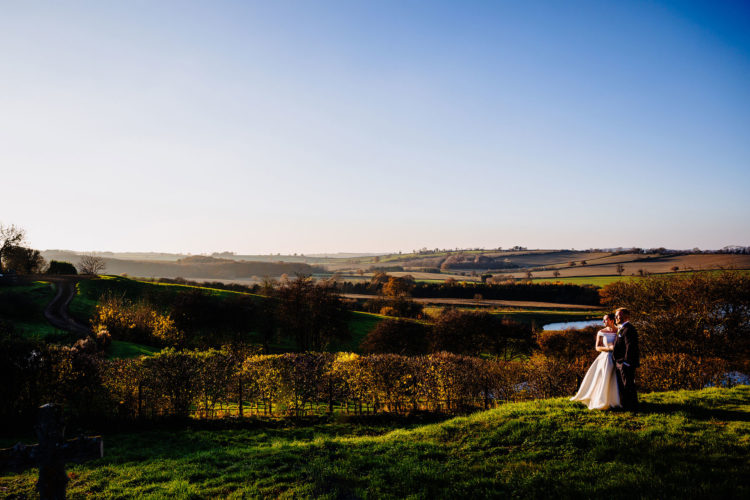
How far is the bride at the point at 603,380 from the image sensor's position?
9586 millimetres

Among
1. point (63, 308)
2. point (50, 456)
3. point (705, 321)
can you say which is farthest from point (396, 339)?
point (63, 308)

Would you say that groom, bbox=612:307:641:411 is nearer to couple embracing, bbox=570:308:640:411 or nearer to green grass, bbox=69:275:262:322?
couple embracing, bbox=570:308:640:411

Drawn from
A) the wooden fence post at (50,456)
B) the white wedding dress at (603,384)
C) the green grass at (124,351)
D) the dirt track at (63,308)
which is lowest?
the green grass at (124,351)

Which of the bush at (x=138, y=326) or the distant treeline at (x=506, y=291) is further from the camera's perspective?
the distant treeline at (x=506, y=291)

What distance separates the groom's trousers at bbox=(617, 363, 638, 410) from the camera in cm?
949

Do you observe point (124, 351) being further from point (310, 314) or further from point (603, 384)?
point (603, 384)

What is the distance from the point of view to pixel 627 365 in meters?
9.47

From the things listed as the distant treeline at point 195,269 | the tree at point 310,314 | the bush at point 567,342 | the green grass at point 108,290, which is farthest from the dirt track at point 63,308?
the distant treeline at point 195,269

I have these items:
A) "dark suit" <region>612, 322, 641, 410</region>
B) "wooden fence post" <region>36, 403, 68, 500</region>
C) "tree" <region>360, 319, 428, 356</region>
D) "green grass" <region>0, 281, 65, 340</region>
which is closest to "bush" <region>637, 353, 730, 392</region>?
"dark suit" <region>612, 322, 641, 410</region>

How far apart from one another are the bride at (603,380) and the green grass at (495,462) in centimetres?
44

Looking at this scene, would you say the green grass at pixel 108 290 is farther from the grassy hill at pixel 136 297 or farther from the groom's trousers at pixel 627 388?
the groom's trousers at pixel 627 388

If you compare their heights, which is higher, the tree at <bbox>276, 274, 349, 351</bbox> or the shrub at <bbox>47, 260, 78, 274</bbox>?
the shrub at <bbox>47, 260, 78, 274</bbox>

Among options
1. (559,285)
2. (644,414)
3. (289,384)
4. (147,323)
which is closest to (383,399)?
(289,384)

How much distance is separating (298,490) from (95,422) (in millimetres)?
11075
